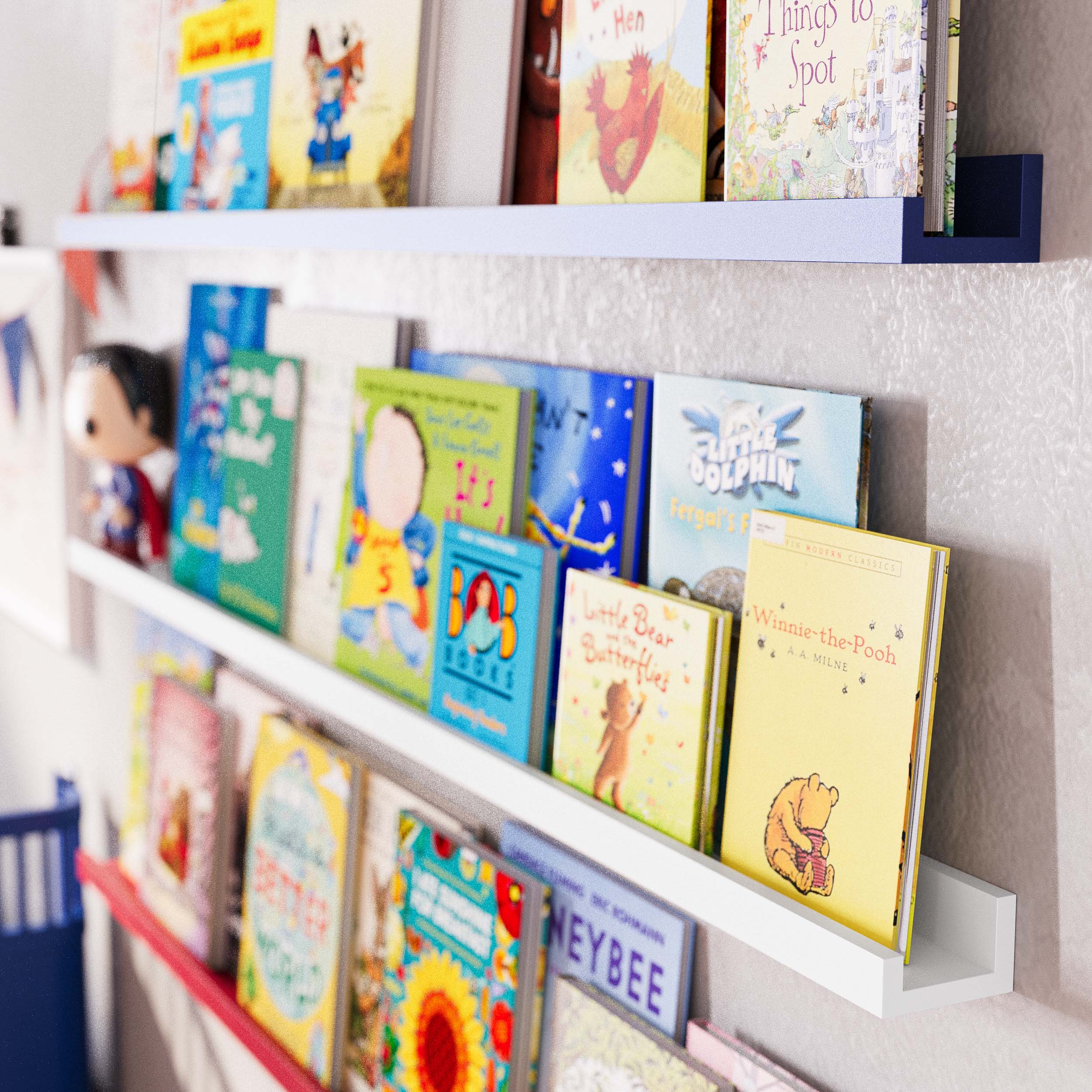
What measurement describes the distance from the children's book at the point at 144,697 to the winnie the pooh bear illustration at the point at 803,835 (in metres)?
1.03

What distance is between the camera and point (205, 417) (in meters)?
Answer: 1.47

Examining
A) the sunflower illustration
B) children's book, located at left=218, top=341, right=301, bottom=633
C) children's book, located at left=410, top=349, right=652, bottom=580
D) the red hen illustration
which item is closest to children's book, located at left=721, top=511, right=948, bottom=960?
children's book, located at left=410, top=349, right=652, bottom=580

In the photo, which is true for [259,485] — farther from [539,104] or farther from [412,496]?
[539,104]

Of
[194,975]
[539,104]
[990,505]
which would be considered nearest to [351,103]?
[539,104]

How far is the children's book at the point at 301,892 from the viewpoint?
1.27m

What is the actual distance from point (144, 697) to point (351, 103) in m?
0.92

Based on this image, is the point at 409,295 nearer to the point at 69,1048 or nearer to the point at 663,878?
the point at 663,878

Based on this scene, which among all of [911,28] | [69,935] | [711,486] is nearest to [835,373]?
[711,486]

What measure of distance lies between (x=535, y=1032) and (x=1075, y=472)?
2.10 ft

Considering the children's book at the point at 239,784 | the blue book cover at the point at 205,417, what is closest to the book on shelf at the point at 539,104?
the blue book cover at the point at 205,417

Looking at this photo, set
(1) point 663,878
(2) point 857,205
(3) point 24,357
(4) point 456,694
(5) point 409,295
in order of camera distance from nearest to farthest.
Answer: (2) point 857,205, (1) point 663,878, (4) point 456,694, (5) point 409,295, (3) point 24,357

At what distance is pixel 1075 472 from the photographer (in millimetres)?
650

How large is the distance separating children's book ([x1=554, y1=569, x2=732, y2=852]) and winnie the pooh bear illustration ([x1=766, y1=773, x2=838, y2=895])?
0.07 meters

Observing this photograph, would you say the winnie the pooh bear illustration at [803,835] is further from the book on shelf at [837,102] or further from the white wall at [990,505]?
the book on shelf at [837,102]
